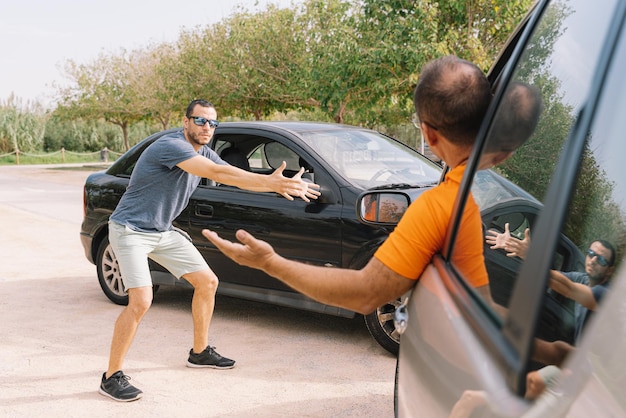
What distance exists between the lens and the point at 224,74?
26812mm

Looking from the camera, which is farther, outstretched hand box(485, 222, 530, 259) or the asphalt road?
the asphalt road

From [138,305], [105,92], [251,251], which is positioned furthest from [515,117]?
[105,92]

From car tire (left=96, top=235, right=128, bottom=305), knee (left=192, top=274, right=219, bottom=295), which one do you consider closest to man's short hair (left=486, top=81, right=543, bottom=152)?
knee (left=192, top=274, right=219, bottom=295)

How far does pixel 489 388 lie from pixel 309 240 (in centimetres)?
451

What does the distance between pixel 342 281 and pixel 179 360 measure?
3.85 m

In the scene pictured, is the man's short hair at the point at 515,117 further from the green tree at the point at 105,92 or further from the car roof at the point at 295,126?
the green tree at the point at 105,92

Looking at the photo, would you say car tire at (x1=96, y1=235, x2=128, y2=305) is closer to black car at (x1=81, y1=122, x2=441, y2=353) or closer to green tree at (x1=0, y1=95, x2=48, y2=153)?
black car at (x1=81, y1=122, x2=441, y2=353)

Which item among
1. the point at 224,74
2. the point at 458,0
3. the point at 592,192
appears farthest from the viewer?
the point at 224,74

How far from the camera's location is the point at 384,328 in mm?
5391

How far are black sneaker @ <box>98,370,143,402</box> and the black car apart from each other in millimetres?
1517

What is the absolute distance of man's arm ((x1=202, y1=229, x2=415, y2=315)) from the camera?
1873mm

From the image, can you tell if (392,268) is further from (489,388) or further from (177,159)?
(177,159)

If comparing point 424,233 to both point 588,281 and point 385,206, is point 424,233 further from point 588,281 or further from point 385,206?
point 385,206

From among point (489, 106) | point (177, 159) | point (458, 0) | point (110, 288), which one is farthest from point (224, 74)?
point (489, 106)
